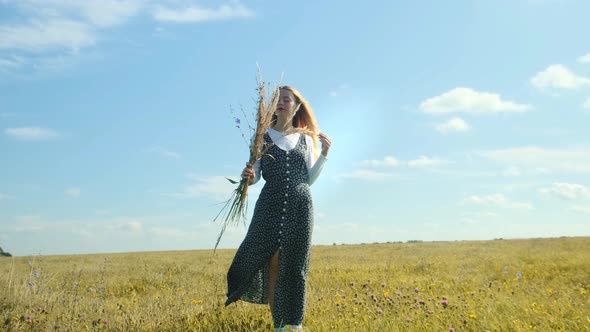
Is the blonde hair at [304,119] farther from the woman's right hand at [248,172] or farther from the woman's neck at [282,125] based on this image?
the woman's right hand at [248,172]

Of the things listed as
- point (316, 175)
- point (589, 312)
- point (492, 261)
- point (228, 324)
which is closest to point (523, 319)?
point (589, 312)

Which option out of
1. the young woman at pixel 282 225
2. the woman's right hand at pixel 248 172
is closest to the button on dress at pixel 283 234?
the young woman at pixel 282 225

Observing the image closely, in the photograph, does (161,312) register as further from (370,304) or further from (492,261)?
(492,261)

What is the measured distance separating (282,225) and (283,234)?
0.09 meters

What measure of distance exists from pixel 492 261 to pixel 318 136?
9802 mm

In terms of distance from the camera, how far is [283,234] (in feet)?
16.4

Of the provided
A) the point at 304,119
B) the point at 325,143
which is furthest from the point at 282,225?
the point at 304,119

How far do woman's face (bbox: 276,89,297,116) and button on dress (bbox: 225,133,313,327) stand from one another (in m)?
0.41

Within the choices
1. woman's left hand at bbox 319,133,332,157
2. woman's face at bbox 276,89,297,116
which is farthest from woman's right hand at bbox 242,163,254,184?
woman's left hand at bbox 319,133,332,157

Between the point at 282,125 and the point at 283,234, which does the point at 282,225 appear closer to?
the point at 283,234

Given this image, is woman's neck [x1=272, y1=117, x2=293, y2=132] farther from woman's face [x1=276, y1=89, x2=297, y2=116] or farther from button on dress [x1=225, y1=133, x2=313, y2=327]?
button on dress [x1=225, y1=133, x2=313, y2=327]

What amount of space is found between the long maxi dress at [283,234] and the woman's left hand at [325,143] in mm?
250

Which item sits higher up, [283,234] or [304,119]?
[304,119]

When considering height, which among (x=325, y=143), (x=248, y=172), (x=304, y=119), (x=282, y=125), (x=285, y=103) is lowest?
(x=248, y=172)
